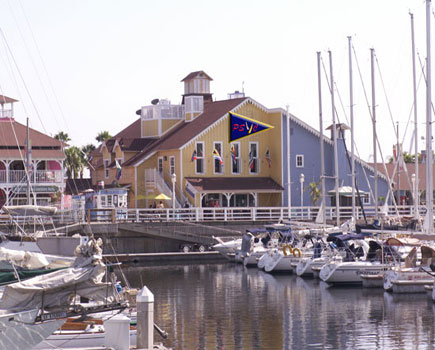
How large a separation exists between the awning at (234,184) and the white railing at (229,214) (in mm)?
1723

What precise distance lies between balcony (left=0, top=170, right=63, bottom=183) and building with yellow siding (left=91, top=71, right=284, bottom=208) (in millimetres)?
5455

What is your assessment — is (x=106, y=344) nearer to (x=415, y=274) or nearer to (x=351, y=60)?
(x=415, y=274)

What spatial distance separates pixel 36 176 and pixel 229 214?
15239 mm

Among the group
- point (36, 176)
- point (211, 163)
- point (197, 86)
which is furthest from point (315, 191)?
point (36, 176)

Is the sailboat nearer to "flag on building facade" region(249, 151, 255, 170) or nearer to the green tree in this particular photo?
"flag on building facade" region(249, 151, 255, 170)

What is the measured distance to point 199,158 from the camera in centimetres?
7156

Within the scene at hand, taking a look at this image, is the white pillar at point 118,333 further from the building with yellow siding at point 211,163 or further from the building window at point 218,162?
the building window at point 218,162

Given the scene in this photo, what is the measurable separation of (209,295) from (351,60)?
26.5m

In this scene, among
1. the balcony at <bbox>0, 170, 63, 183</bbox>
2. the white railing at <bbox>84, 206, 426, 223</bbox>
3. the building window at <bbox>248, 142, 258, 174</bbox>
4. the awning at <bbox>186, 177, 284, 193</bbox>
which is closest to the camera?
the white railing at <bbox>84, 206, 426, 223</bbox>

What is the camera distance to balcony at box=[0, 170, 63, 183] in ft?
228

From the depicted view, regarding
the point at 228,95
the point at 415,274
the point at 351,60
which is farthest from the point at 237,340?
the point at 228,95

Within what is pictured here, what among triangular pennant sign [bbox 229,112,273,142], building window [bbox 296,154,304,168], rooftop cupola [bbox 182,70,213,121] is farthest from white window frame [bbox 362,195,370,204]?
rooftop cupola [bbox 182,70,213,121]

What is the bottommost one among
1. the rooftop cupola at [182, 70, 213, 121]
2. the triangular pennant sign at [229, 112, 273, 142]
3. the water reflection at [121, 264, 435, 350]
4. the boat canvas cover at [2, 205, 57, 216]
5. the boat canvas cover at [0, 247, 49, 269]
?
the water reflection at [121, 264, 435, 350]

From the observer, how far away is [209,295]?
1629 inches
